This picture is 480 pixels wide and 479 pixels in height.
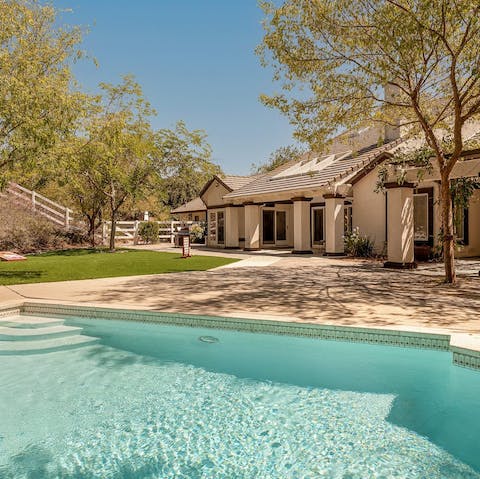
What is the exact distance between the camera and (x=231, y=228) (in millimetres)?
29156

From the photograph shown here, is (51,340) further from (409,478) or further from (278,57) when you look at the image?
(278,57)

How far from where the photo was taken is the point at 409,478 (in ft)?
12.7

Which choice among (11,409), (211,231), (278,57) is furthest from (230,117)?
(11,409)

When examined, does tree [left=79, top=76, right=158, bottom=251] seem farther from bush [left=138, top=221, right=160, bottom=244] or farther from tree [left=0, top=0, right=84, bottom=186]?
tree [left=0, top=0, right=84, bottom=186]

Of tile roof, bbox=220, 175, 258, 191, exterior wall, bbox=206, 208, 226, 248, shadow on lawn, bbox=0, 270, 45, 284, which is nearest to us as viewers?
shadow on lawn, bbox=0, 270, 45, 284

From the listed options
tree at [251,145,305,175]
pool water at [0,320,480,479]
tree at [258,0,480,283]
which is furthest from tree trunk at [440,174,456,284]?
tree at [251,145,305,175]

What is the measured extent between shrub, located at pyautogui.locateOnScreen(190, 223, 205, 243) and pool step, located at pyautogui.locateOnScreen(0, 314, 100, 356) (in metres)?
27.8

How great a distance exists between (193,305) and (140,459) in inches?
170

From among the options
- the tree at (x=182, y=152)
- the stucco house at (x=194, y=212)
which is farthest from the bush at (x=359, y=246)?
the stucco house at (x=194, y=212)

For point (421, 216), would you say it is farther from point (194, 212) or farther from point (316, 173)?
point (194, 212)

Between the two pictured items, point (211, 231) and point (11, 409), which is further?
point (211, 231)

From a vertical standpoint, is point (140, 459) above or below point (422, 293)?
below

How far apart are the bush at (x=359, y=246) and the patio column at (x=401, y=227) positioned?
4.74m

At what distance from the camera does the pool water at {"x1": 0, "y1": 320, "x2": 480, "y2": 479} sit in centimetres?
416
